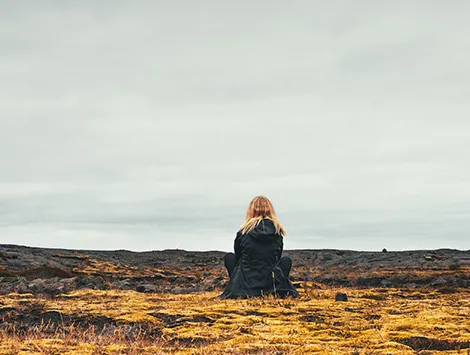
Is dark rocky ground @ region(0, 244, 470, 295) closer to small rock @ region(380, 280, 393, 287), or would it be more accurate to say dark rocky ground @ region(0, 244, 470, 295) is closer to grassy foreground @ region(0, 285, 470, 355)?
small rock @ region(380, 280, 393, 287)

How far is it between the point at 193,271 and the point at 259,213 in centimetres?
2374

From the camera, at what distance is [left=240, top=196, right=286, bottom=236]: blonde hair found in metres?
17.4

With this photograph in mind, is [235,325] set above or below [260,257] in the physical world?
below

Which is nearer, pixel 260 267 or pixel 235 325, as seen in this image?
pixel 235 325

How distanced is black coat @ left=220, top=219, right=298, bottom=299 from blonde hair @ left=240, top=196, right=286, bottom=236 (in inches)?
5.7

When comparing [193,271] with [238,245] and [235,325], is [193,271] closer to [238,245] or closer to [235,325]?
[238,245]


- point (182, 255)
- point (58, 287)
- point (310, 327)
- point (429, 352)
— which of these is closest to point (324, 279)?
point (58, 287)

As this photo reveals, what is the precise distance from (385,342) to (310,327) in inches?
78.0

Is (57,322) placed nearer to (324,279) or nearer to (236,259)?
(236,259)

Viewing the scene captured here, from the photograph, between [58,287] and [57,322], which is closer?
[57,322]

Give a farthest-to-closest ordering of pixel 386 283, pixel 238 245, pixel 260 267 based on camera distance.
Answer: pixel 386 283 → pixel 238 245 → pixel 260 267

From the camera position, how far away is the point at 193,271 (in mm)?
40344

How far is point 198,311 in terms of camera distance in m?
14.2

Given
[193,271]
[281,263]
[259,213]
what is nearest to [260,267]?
[281,263]
